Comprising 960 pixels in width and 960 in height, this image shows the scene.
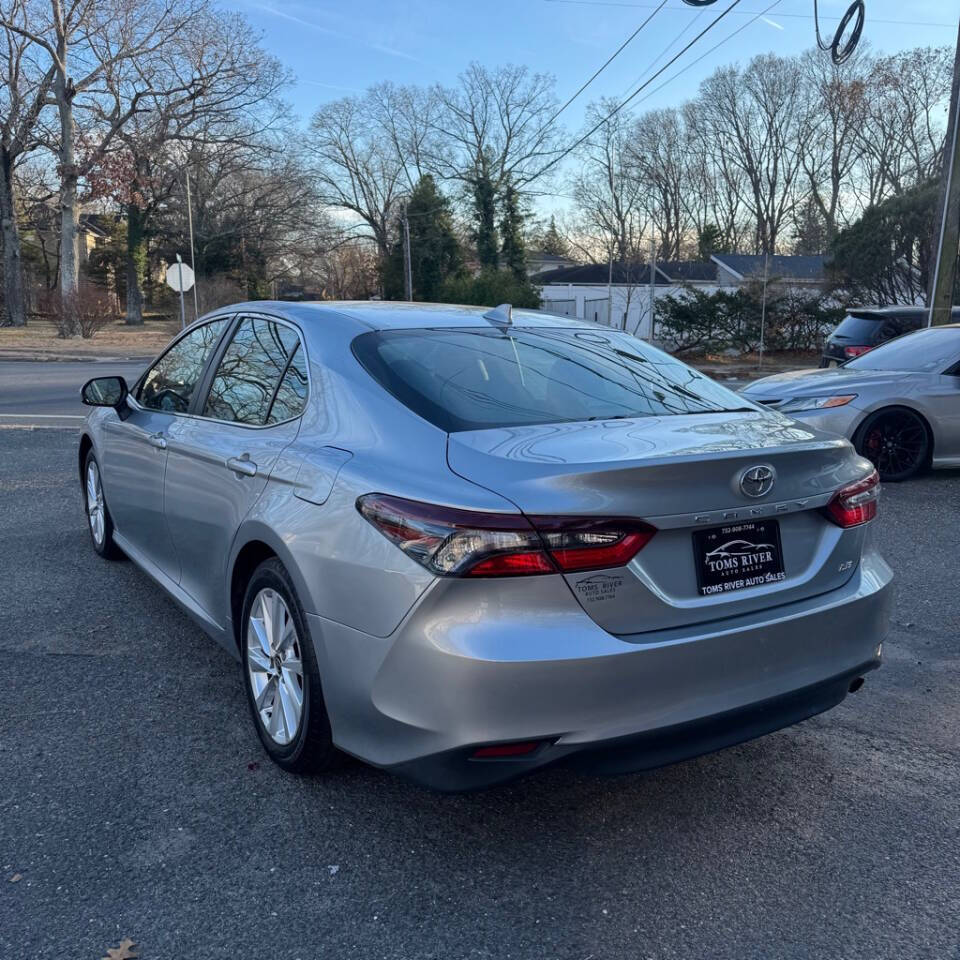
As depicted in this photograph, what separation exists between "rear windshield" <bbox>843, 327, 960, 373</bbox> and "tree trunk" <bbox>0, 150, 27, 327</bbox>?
38.2m

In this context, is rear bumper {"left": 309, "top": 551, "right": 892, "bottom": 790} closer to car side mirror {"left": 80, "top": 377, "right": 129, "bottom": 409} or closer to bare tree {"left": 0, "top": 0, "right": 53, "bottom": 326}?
car side mirror {"left": 80, "top": 377, "right": 129, "bottom": 409}

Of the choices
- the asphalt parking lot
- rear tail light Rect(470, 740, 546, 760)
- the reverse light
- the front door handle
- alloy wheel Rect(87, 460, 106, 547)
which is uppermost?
the front door handle

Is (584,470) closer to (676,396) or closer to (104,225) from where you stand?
(676,396)

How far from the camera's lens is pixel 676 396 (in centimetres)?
338

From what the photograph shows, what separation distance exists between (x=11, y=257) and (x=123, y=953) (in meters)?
42.5

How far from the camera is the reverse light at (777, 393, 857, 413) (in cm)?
815

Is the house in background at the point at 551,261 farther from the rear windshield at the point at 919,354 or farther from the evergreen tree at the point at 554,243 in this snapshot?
the rear windshield at the point at 919,354

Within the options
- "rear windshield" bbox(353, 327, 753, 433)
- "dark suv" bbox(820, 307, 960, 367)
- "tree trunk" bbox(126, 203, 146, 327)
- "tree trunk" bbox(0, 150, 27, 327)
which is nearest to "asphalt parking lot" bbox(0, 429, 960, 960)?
"rear windshield" bbox(353, 327, 753, 433)

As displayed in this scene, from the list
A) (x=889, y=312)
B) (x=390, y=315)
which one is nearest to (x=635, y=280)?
(x=889, y=312)

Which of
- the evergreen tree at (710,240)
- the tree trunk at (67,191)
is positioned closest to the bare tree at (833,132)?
the evergreen tree at (710,240)

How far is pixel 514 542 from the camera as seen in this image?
235 cm

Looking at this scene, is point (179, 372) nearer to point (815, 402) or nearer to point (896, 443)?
point (815, 402)

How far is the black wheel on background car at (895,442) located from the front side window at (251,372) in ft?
19.7

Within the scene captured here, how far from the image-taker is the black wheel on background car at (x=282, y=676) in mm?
2893
